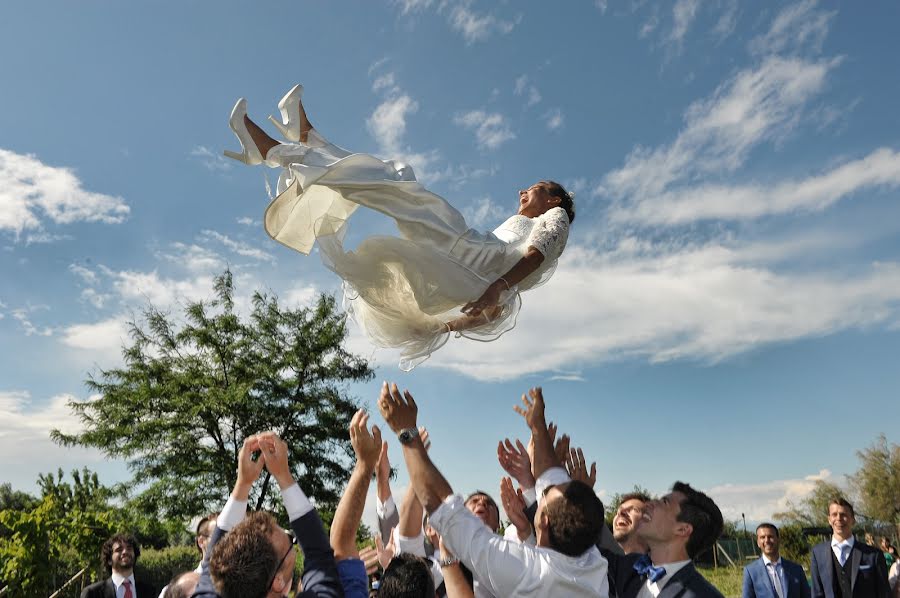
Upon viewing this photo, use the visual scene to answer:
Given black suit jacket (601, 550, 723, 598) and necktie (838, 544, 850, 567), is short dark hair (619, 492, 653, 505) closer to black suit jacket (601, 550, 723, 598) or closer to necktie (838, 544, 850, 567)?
black suit jacket (601, 550, 723, 598)

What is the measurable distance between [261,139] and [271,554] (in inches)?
97.0

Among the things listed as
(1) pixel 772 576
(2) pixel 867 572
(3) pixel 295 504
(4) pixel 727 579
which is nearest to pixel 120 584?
(3) pixel 295 504

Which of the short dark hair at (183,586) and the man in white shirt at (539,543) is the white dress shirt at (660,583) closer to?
the man in white shirt at (539,543)

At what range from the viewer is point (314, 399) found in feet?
81.4

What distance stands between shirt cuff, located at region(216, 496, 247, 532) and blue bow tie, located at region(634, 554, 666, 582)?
176 centimetres

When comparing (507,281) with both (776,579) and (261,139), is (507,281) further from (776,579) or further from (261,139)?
(776,579)

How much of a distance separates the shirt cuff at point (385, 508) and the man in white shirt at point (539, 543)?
65.5 inches

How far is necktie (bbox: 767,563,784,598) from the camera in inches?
261

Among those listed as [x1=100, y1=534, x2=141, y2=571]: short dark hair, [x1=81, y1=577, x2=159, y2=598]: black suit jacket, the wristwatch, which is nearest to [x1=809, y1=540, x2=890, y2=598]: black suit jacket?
the wristwatch

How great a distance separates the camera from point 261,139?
4121 millimetres

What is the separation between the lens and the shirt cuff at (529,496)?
3.73 metres

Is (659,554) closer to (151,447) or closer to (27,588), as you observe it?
(27,588)

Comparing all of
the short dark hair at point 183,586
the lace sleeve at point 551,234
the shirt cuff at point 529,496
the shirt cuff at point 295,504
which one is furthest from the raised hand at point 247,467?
the lace sleeve at point 551,234

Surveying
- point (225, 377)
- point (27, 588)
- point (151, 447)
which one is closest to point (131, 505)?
point (151, 447)
